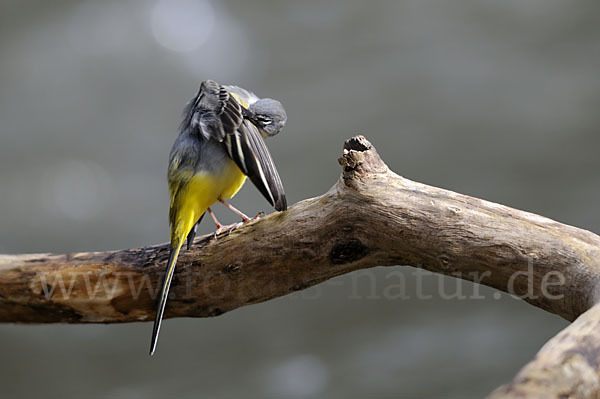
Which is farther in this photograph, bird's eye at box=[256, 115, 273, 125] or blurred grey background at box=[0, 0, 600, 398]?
blurred grey background at box=[0, 0, 600, 398]

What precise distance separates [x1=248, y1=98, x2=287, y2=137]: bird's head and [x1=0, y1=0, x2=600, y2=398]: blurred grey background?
7.40 feet

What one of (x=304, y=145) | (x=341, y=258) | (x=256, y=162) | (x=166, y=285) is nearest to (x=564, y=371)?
(x=341, y=258)

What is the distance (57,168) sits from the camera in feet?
15.2

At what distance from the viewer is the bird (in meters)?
2.10

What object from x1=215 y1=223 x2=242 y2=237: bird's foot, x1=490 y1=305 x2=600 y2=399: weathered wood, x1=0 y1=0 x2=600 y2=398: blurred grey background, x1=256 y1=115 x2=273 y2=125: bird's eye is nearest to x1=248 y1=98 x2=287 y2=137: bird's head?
x1=256 y1=115 x2=273 y2=125: bird's eye

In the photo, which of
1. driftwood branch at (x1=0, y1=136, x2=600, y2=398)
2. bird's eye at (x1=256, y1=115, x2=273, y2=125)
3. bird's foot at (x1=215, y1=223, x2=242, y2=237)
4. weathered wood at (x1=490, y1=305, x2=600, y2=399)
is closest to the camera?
weathered wood at (x1=490, y1=305, x2=600, y2=399)

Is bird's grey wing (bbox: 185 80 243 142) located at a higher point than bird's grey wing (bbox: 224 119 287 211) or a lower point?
higher

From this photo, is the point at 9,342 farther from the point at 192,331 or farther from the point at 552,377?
the point at 552,377

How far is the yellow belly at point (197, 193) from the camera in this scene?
2.17 meters

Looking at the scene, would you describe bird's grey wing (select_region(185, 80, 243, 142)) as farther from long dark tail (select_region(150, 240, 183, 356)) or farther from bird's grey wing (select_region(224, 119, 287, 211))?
long dark tail (select_region(150, 240, 183, 356))

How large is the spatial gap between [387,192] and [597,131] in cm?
321

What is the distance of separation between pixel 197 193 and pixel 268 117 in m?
0.38

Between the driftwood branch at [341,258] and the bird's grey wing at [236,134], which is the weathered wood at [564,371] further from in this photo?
the bird's grey wing at [236,134]

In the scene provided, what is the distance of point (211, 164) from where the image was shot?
2.20 metres
